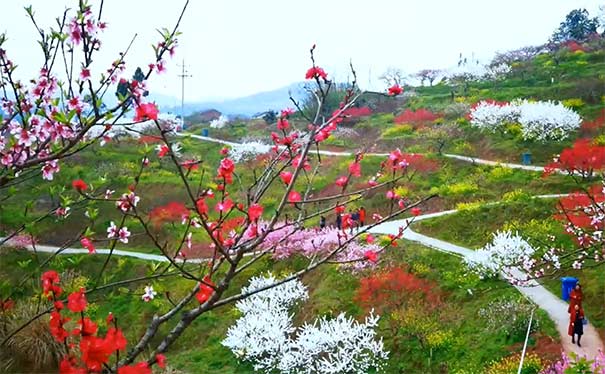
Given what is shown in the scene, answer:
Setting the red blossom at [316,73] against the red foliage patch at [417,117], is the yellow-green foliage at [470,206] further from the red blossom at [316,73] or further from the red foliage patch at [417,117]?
the red blossom at [316,73]

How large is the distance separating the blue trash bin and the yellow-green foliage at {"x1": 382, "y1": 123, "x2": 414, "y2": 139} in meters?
19.0

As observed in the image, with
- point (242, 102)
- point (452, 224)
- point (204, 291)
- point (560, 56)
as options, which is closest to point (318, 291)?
point (452, 224)

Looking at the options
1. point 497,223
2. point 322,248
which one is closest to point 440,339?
point 322,248

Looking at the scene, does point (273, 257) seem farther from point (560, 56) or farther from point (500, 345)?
point (560, 56)

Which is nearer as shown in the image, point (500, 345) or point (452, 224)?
point (500, 345)

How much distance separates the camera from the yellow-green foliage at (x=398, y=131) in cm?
2966

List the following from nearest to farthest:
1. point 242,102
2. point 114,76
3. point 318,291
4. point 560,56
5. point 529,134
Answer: point 114,76 < point 318,291 < point 529,134 < point 560,56 < point 242,102

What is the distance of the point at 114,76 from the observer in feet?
10.7

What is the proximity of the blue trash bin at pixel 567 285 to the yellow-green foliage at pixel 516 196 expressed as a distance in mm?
5866

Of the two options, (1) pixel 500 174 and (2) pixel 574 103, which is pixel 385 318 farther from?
(2) pixel 574 103

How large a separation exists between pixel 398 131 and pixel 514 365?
22327mm

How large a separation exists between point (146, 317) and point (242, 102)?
186171 mm

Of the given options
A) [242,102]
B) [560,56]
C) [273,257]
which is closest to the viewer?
[273,257]

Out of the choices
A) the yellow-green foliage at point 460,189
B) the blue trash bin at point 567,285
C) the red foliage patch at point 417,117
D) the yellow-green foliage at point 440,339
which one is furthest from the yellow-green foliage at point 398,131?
the yellow-green foliage at point 440,339
